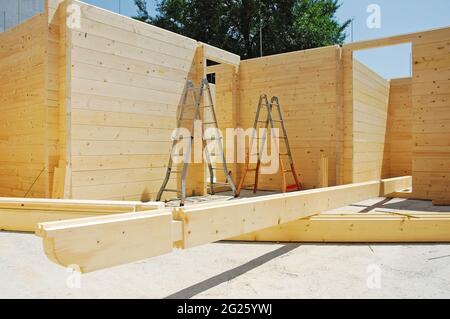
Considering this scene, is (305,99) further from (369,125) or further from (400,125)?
(400,125)

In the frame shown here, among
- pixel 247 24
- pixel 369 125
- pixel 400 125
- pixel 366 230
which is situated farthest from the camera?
pixel 247 24

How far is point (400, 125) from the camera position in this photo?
31.6 feet

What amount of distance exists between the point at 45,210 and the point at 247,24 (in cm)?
1608

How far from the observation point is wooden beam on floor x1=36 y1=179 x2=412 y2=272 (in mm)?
1398

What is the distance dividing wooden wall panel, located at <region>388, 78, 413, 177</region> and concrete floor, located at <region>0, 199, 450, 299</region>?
22.5ft

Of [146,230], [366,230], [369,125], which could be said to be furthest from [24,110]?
[369,125]

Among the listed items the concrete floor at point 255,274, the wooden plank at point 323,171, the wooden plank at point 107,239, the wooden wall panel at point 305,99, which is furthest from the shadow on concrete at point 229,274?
the wooden wall panel at point 305,99

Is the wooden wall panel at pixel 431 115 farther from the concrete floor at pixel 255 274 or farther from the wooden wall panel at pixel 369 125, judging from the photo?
the concrete floor at pixel 255 274

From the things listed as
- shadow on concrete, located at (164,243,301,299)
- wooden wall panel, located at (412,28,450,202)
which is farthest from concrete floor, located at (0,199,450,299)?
wooden wall panel, located at (412,28,450,202)

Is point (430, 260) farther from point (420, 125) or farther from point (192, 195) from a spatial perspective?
point (192, 195)

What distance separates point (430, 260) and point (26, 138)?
5265 millimetres

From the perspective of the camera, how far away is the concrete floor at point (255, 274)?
7.27 ft

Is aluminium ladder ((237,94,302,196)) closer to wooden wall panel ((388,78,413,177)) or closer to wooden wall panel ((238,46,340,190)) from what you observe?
wooden wall panel ((238,46,340,190))
